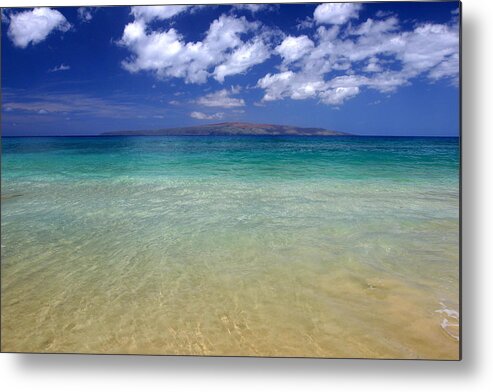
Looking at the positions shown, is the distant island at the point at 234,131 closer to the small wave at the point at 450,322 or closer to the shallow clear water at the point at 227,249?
the shallow clear water at the point at 227,249

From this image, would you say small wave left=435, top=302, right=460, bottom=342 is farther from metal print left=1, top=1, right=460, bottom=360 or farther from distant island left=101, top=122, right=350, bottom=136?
distant island left=101, top=122, right=350, bottom=136

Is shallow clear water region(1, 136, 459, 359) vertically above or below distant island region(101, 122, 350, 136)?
below

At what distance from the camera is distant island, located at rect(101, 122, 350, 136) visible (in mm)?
2246

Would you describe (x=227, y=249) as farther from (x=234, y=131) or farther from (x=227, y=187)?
(x=234, y=131)

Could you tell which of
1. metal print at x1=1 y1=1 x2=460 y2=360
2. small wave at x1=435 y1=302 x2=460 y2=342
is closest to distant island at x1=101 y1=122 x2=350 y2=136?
metal print at x1=1 y1=1 x2=460 y2=360

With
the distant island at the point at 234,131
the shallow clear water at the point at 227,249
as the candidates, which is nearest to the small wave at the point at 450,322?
the shallow clear water at the point at 227,249

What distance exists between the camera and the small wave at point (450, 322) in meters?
1.72

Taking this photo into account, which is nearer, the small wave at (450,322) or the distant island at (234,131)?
the small wave at (450,322)

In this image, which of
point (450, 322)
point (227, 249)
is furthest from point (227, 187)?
point (450, 322)

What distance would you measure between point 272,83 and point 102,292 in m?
1.45

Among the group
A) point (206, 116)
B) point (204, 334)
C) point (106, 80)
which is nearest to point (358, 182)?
point (206, 116)

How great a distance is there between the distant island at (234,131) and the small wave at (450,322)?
1.05 metres

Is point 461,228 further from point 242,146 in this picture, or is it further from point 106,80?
point 106,80

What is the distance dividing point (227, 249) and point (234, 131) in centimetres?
73
